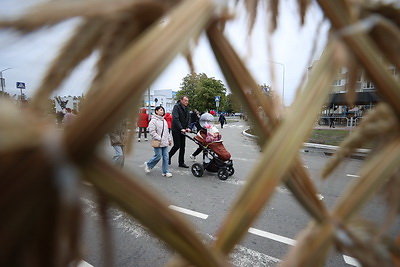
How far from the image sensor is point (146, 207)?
256 mm

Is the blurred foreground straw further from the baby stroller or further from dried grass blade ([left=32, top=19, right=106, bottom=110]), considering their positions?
the baby stroller

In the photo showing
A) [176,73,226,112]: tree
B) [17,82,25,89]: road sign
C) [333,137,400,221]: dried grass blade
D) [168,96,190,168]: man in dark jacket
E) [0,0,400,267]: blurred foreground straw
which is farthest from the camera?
[168,96,190,168]: man in dark jacket

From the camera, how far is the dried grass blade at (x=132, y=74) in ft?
0.71

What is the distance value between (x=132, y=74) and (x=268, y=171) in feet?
0.76

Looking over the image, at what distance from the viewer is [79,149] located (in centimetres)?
22

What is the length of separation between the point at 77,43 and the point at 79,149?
159 millimetres

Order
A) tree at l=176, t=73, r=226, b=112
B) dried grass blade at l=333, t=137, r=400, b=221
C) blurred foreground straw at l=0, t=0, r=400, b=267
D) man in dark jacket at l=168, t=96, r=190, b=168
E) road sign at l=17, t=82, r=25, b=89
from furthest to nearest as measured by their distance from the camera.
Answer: man in dark jacket at l=168, t=96, r=190, b=168 < tree at l=176, t=73, r=226, b=112 < dried grass blade at l=333, t=137, r=400, b=221 < road sign at l=17, t=82, r=25, b=89 < blurred foreground straw at l=0, t=0, r=400, b=267

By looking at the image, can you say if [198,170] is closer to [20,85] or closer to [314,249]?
[314,249]

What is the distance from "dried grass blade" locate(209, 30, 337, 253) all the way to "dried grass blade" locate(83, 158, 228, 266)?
6cm

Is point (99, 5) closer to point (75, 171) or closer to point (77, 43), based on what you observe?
point (77, 43)

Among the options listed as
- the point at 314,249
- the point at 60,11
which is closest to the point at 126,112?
A: the point at 60,11

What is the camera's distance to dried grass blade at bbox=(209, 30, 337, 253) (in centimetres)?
33

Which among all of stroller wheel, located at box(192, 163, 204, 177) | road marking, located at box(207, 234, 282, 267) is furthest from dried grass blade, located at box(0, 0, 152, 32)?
stroller wheel, located at box(192, 163, 204, 177)

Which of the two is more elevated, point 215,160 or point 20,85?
point 20,85
